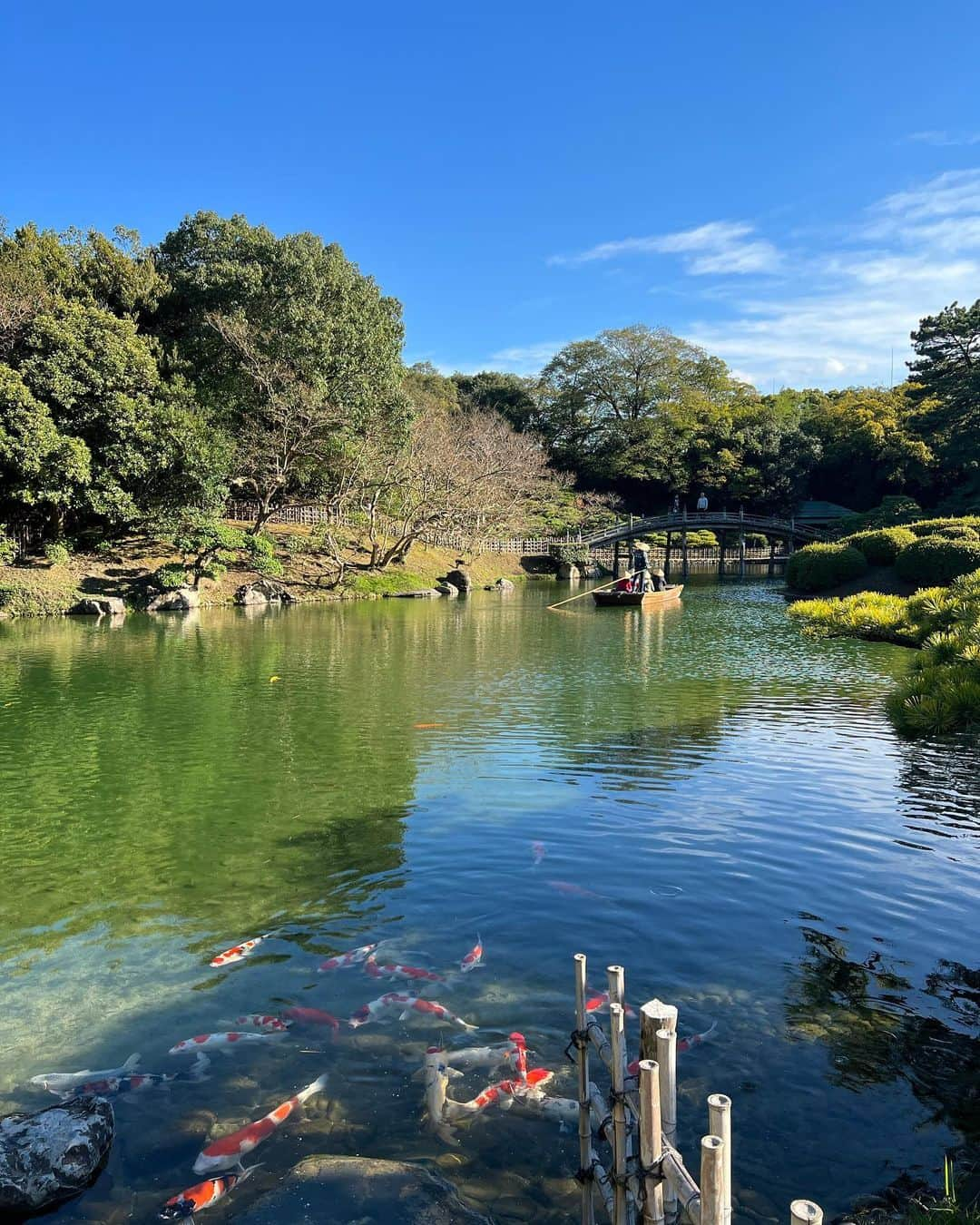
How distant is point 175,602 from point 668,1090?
90.2ft

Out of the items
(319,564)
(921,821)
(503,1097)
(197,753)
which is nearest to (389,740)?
(197,753)

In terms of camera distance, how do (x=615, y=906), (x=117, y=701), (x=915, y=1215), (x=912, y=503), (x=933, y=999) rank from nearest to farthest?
(x=915, y=1215) → (x=933, y=999) → (x=615, y=906) → (x=117, y=701) → (x=912, y=503)

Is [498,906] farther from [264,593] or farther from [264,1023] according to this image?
[264,593]

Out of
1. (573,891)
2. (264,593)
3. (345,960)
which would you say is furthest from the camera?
(264,593)

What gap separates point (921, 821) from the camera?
7453 millimetres

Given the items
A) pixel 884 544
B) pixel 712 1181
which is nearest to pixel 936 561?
pixel 884 544

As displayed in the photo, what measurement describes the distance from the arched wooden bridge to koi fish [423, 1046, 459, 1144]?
149 ft

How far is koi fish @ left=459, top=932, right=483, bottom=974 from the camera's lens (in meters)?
5.00

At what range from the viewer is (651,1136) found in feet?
7.98

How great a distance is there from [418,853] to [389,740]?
153 inches

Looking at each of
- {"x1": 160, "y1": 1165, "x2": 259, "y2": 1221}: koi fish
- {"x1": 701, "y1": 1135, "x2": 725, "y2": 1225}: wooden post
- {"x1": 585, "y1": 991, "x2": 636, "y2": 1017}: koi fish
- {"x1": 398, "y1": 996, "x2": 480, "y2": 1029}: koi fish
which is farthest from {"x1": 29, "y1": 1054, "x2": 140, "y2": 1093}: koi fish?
{"x1": 701, "y1": 1135, "x2": 725, "y2": 1225}: wooden post

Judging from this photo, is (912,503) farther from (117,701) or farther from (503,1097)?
(503,1097)

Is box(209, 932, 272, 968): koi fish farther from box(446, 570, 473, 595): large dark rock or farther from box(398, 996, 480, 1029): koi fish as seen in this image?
box(446, 570, 473, 595): large dark rock

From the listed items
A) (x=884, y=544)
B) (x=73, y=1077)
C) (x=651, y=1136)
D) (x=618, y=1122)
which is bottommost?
(x=73, y=1077)
